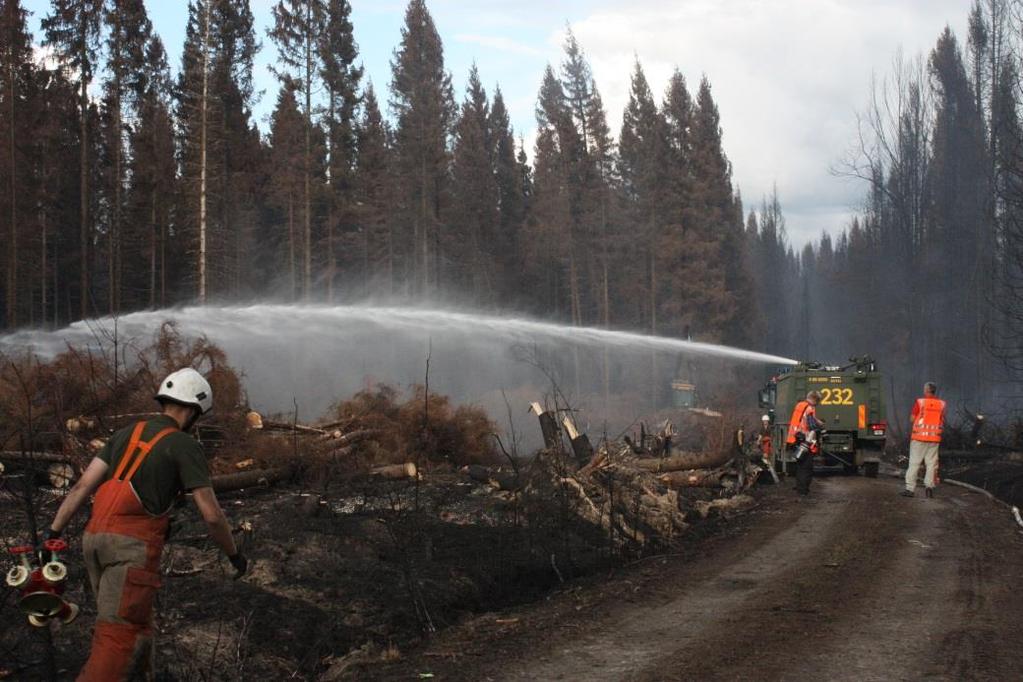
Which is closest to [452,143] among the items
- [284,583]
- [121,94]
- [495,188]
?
[495,188]

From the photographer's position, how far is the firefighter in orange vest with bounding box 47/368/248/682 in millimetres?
4852

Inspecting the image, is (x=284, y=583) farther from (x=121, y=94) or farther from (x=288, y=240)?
(x=288, y=240)

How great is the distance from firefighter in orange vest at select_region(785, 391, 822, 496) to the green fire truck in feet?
15.6

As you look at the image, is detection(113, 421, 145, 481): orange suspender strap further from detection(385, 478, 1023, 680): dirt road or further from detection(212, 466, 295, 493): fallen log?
detection(212, 466, 295, 493): fallen log

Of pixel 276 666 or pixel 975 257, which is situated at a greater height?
pixel 975 257

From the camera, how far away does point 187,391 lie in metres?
5.26

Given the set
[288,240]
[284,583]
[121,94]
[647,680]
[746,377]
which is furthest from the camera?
[746,377]

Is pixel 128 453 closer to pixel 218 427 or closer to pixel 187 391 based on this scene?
pixel 187 391

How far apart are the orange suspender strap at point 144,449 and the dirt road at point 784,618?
2740 mm

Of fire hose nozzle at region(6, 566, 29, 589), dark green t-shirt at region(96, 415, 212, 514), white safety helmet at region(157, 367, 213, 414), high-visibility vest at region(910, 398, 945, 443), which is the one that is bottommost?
high-visibility vest at region(910, 398, 945, 443)

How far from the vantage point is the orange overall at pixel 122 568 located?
15.9 feet

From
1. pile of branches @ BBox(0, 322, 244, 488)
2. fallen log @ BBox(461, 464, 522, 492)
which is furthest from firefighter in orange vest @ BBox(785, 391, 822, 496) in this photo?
pile of branches @ BBox(0, 322, 244, 488)

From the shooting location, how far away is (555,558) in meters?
10.9

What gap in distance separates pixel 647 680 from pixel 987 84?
59.8 meters
